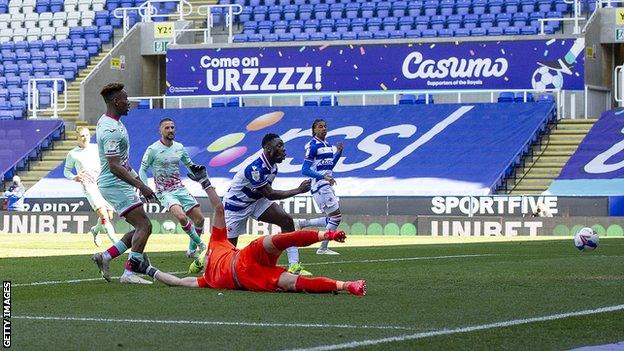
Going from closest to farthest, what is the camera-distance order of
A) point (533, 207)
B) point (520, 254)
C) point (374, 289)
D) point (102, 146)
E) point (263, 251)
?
point (263, 251) → point (374, 289) → point (102, 146) → point (520, 254) → point (533, 207)

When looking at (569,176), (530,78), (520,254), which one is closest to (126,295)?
(520,254)

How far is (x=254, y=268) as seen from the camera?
14.4 metres

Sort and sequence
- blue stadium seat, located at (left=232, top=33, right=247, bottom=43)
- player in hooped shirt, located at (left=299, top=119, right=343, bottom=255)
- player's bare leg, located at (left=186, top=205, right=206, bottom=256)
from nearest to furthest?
player's bare leg, located at (left=186, top=205, right=206, bottom=256)
player in hooped shirt, located at (left=299, top=119, right=343, bottom=255)
blue stadium seat, located at (left=232, top=33, right=247, bottom=43)

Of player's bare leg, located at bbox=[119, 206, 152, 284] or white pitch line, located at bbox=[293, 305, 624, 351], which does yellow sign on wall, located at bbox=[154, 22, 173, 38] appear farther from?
white pitch line, located at bbox=[293, 305, 624, 351]

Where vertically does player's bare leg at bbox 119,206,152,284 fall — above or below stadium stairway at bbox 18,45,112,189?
below

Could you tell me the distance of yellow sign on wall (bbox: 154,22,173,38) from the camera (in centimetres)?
4812

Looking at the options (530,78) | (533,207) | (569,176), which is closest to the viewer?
(533,207)

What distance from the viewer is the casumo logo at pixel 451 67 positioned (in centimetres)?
4394

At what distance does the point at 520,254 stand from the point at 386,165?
17840mm

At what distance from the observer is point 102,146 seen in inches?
642

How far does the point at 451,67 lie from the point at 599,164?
7.04 m

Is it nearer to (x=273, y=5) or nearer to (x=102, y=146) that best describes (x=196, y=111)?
(x=273, y=5)

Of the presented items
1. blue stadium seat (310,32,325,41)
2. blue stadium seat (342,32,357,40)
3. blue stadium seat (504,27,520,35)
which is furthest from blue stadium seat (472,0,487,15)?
blue stadium seat (310,32,325,41)

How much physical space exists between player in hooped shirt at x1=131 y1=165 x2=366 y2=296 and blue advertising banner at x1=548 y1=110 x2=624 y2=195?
23468 mm
